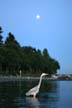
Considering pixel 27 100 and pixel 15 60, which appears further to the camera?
pixel 15 60

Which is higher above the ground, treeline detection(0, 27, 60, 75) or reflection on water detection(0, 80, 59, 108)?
treeline detection(0, 27, 60, 75)

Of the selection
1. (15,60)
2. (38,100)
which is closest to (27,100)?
(38,100)

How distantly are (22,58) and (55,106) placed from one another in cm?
12068

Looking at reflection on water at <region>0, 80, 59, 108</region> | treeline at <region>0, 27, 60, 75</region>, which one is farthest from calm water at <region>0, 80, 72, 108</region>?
treeline at <region>0, 27, 60, 75</region>

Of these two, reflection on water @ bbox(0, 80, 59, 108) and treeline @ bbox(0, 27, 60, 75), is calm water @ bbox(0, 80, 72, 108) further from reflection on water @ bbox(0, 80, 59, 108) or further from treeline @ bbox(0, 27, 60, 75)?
treeline @ bbox(0, 27, 60, 75)

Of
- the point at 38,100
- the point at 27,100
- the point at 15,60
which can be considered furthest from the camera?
the point at 15,60

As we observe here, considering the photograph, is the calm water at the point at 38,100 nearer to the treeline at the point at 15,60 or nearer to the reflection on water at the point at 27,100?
the reflection on water at the point at 27,100

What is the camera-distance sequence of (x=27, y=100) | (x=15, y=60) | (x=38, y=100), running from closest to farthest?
1. (x=27, y=100)
2. (x=38, y=100)
3. (x=15, y=60)

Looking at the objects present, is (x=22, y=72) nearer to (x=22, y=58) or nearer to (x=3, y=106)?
(x=22, y=58)

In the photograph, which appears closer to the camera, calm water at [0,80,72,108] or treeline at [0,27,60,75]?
calm water at [0,80,72,108]

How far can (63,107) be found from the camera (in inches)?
888

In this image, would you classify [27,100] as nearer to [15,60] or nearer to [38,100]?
[38,100]

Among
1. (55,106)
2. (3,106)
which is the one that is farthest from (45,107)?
(3,106)

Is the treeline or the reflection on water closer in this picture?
the reflection on water
